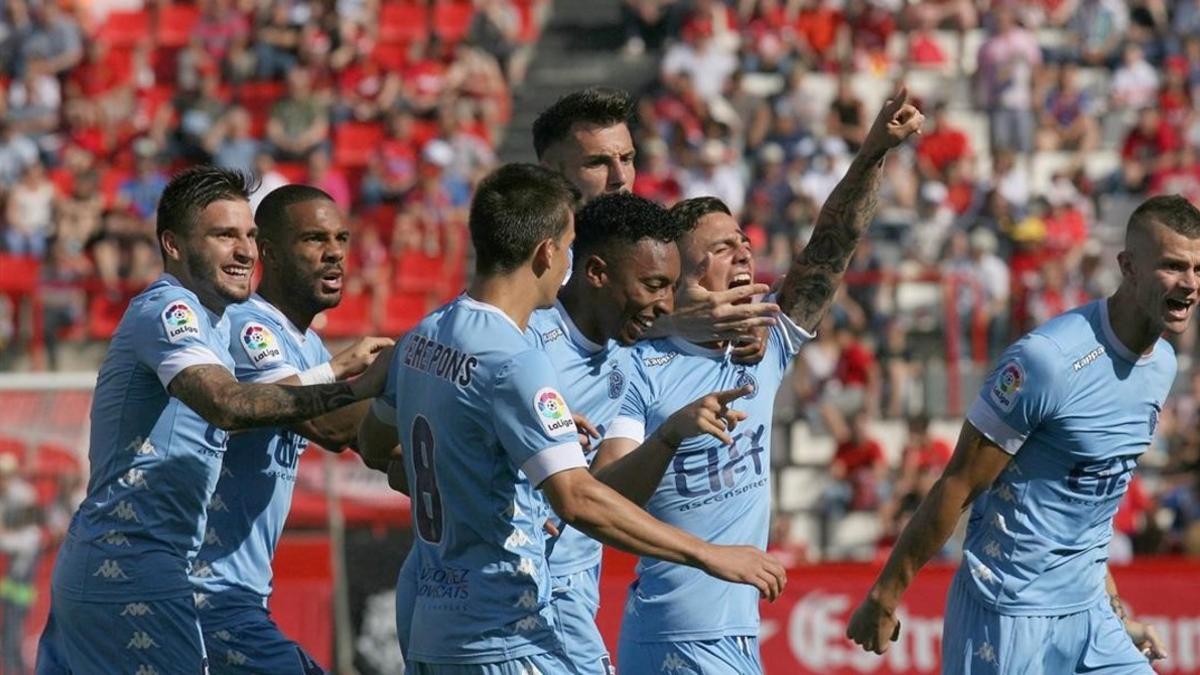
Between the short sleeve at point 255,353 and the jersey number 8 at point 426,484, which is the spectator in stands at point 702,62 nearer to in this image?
the short sleeve at point 255,353


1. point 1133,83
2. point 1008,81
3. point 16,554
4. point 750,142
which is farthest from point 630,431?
point 1133,83

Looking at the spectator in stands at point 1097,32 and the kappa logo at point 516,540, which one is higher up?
the spectator in stands at point 1097,32

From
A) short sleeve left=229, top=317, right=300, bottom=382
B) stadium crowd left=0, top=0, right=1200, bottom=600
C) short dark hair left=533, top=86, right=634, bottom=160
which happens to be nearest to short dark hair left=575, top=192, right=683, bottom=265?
short dark hair left=533, top=86, right=634, bottom=160

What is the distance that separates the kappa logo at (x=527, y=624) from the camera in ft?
21.1

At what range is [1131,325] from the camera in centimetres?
790

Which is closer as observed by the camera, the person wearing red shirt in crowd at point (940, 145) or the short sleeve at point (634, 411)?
the short sleeve at point (634, 411)

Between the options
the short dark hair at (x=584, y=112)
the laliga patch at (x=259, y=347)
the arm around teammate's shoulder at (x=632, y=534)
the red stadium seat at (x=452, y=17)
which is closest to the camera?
the arm around teammate's shoulder at (x=632, y=534)

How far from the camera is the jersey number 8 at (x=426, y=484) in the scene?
6.41m

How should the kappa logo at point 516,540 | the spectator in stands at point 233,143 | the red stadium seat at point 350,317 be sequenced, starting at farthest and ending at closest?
the spectator in stands at point 233,143 → the red stadium seat at point 350,317 → the kappa logo at point 516,540

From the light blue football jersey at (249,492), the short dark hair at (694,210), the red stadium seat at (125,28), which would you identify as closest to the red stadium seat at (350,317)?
the red stadium seat at (125,28)

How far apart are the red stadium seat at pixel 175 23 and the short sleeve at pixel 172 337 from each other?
63.8 feet

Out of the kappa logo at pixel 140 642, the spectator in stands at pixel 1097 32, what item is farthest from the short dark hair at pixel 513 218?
the spectator in stands at pixel 1097 32

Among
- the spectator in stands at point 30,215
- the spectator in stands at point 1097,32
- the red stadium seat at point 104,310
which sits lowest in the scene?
the red stadium seat at point 104,310

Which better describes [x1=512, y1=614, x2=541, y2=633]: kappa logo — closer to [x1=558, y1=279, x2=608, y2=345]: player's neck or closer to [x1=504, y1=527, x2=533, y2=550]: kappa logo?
[x1=504, y1=527, x2=533, y2=550]: kappa logo
